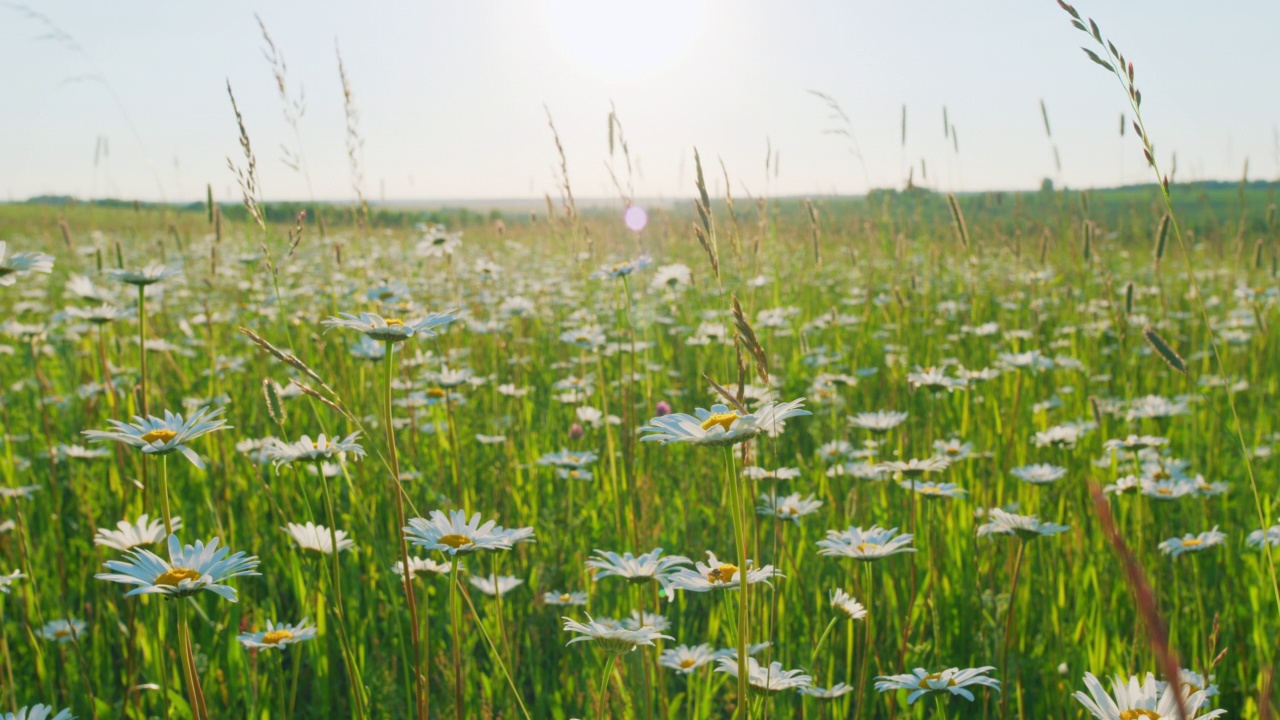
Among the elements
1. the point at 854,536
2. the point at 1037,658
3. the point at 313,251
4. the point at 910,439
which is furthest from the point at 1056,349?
the point at 313,251

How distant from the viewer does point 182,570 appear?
1090 mm

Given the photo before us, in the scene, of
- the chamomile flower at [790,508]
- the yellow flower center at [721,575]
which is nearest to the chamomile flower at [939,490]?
the chamomile flower at [790,508]

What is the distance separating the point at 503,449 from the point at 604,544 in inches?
31.8

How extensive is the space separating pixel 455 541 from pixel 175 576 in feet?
1.23

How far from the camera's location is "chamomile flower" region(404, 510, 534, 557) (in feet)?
3.93

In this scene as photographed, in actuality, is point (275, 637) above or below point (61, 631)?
above

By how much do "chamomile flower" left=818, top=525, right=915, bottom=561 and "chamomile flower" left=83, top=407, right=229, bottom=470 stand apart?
0.96 metres

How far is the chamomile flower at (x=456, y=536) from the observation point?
120cm

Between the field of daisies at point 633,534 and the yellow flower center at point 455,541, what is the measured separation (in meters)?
0.02

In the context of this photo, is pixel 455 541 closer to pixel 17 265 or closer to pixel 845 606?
pixel 845 606

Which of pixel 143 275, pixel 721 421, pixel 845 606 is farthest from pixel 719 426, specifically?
pixel 143 275

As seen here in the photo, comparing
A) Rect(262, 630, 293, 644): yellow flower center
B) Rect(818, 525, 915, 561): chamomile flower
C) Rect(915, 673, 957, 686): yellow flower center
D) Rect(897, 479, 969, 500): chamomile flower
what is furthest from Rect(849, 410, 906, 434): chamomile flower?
Rect(262, 630, 293, 644): yellow flower center

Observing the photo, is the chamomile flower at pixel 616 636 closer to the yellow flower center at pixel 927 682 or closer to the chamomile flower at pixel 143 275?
the yellow flower center at pixel 927 682

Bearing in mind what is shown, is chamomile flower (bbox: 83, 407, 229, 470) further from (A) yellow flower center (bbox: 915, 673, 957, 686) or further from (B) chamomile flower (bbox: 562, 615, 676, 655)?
(A) yellow flower center (bbox: 915, 673, 957, 686)
